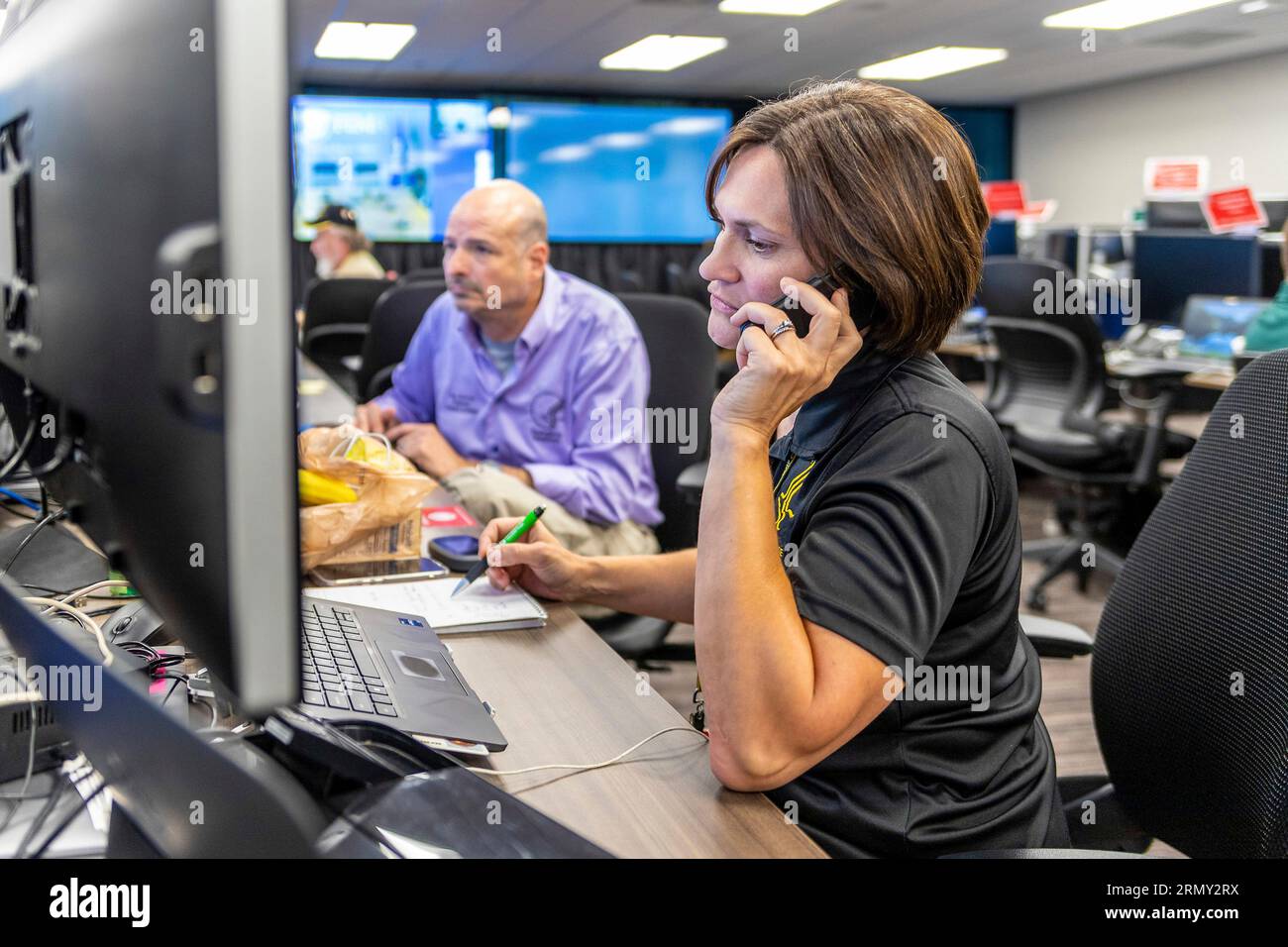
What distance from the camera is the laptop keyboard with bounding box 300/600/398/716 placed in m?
0.90

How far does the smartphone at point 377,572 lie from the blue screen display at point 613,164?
9354 millimetres

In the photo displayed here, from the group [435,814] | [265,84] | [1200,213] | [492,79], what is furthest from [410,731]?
[492,79]

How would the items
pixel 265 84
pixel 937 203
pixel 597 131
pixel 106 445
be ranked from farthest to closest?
pixel 597 131 < pixel 937 203 < pixel 106 445 < pixel 265 84

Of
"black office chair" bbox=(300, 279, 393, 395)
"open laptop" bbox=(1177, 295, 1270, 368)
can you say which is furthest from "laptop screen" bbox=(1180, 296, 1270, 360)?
"black office chair" bbox=(300, 279, 393, 395)

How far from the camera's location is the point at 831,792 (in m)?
0.95

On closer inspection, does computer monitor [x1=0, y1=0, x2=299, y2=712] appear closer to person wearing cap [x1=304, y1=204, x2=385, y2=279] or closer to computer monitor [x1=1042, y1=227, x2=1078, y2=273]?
person wearing cap [x1=304, y1=204, x2=385, y2=279]

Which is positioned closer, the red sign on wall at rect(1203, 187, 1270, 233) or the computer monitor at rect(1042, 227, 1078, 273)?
the red sign on wall at rect(1203, 187, 1270, 233)

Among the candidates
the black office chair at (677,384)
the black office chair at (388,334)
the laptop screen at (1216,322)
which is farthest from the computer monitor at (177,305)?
the laptop screen at (1216,322)

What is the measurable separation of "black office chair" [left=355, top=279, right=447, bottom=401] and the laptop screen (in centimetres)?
306

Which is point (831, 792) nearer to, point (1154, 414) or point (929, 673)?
point (929, 673)

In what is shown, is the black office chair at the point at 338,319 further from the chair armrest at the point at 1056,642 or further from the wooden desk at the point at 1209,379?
the chair armrest at the point at 1056,642

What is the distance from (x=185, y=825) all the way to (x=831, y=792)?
52 cm

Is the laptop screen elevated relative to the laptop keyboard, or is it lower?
elevated

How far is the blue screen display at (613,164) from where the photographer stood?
421 inches
